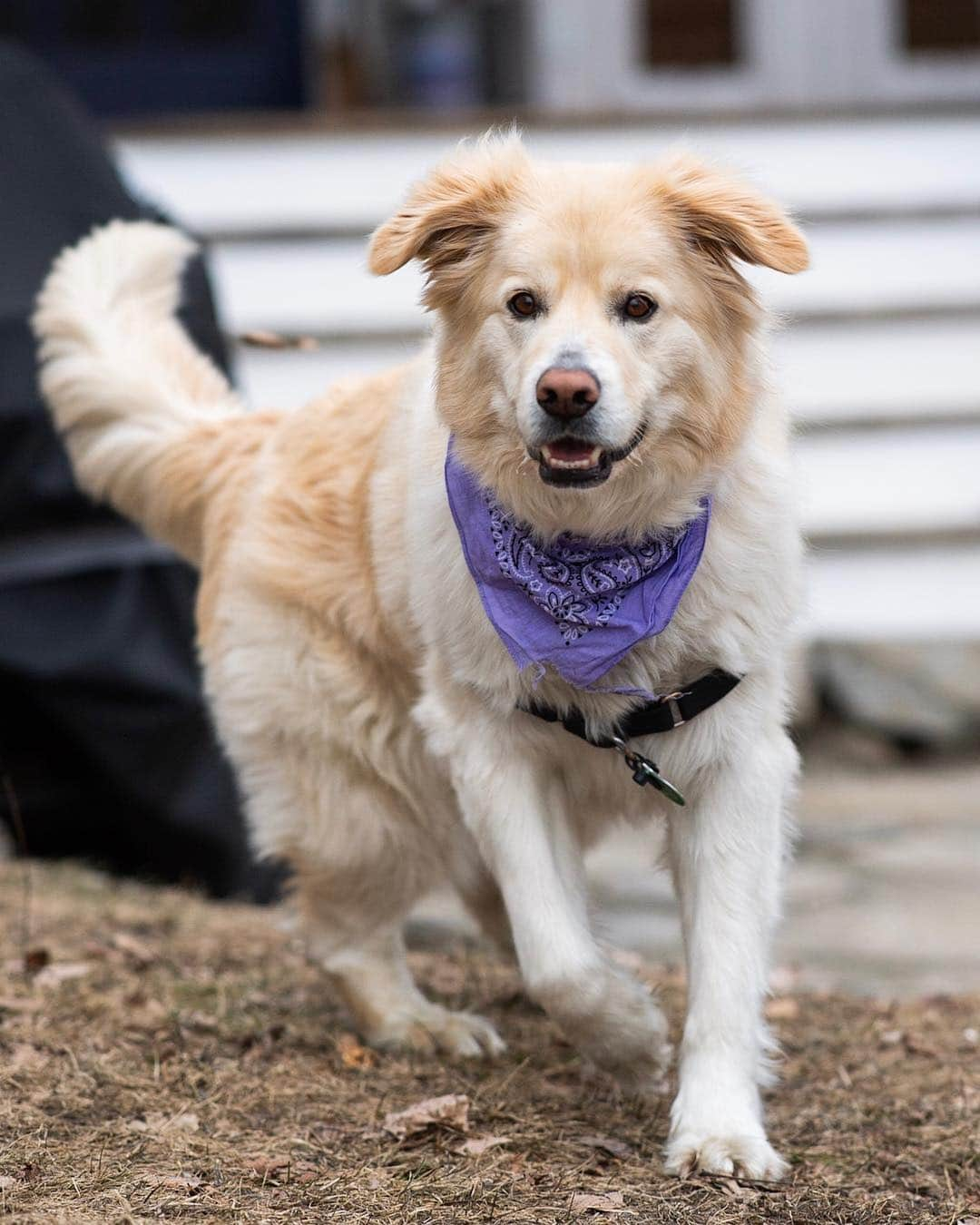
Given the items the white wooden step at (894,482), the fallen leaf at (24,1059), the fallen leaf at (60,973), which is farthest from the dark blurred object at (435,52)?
the fallen leaf at (24,1059)

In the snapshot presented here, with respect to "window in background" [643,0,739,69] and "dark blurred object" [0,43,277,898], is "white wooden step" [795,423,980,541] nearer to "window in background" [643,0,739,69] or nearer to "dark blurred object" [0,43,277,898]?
"window in background" [643,0,739,69]

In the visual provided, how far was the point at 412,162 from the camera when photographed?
307 inches

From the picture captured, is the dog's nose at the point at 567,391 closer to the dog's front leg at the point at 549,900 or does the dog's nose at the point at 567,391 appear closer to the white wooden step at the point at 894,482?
the dog's front leg at the point at 549,900

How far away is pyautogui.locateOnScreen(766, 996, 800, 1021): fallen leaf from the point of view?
13.9ft

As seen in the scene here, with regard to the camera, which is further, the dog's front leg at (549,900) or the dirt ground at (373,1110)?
the dog's front leg at (549,900)

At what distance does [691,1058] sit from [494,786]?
0.64 m

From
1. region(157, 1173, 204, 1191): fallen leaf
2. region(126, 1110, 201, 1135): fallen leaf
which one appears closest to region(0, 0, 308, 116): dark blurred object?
region(126, 1110, 201, 1135): fallen leaf

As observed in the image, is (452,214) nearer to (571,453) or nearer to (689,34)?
(571,453)

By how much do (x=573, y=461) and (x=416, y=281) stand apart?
4.92 metres

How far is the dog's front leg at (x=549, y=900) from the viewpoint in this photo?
10.6 feet

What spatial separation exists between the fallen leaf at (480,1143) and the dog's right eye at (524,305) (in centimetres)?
155

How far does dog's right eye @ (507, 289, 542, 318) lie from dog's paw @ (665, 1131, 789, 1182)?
1.55 metres

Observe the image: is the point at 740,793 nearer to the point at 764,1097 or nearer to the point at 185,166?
the point at 764,1097

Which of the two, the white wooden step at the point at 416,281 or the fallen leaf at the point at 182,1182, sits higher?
the white wooden step at the point at 416,281
